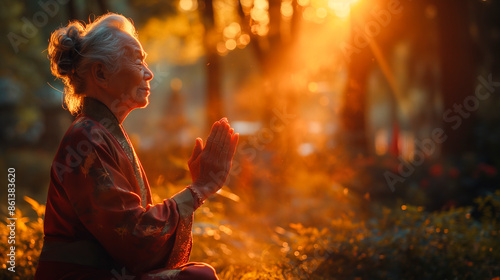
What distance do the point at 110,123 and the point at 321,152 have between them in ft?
28.4

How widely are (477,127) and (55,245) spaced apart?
10654mm

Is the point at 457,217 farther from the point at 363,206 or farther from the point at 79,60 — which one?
the point at 79,60

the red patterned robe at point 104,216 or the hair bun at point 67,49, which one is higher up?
the hair bun at point 67,49

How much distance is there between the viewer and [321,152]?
10930 millimetres

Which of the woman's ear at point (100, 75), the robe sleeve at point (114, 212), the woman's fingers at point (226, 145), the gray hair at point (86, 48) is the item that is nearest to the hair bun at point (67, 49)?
the gray hair at point (86, 48)

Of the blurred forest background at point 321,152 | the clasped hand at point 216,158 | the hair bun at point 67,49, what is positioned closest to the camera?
the hair bun at point 67,49

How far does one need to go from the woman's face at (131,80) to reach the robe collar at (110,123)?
0.07 metres

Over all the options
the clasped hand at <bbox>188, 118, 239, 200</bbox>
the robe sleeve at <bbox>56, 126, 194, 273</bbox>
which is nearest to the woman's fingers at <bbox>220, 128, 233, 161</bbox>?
the clasped hand at <bbox>188, 118, 239, 200</bbox>

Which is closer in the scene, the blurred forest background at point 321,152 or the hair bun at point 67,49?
the hair bun at point 67,49

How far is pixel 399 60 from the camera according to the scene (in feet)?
88.3

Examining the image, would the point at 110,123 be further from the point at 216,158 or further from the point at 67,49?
the point at 216,158

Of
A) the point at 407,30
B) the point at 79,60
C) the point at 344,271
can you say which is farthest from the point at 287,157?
the point at 407,30

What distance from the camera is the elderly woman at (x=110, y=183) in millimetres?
2311

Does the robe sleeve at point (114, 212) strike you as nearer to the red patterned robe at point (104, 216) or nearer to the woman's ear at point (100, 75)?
the red patterned robe at point (104, 216)
